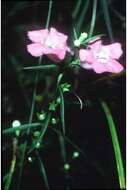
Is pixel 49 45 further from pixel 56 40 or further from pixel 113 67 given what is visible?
pixel 113 67

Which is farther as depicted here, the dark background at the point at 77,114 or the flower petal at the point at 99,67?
the dark background at the point at 77,114

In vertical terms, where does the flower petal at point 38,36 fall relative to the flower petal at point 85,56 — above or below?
above

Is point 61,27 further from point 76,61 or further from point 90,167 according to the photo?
point 76,61

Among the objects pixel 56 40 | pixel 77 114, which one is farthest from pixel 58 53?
Answer: pixel 77 114

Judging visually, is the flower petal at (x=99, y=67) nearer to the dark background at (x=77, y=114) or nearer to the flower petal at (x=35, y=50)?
the flower petal at (x=35, y=50)

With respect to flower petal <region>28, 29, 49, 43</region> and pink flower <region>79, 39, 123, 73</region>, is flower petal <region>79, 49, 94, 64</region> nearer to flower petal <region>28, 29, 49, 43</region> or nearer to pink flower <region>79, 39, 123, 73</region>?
pink flower <region>79, 39, 123, 73</region>

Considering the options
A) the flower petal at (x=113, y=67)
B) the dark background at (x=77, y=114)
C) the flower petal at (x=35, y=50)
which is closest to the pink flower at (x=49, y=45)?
the flower petal at (x=35, y=50)
